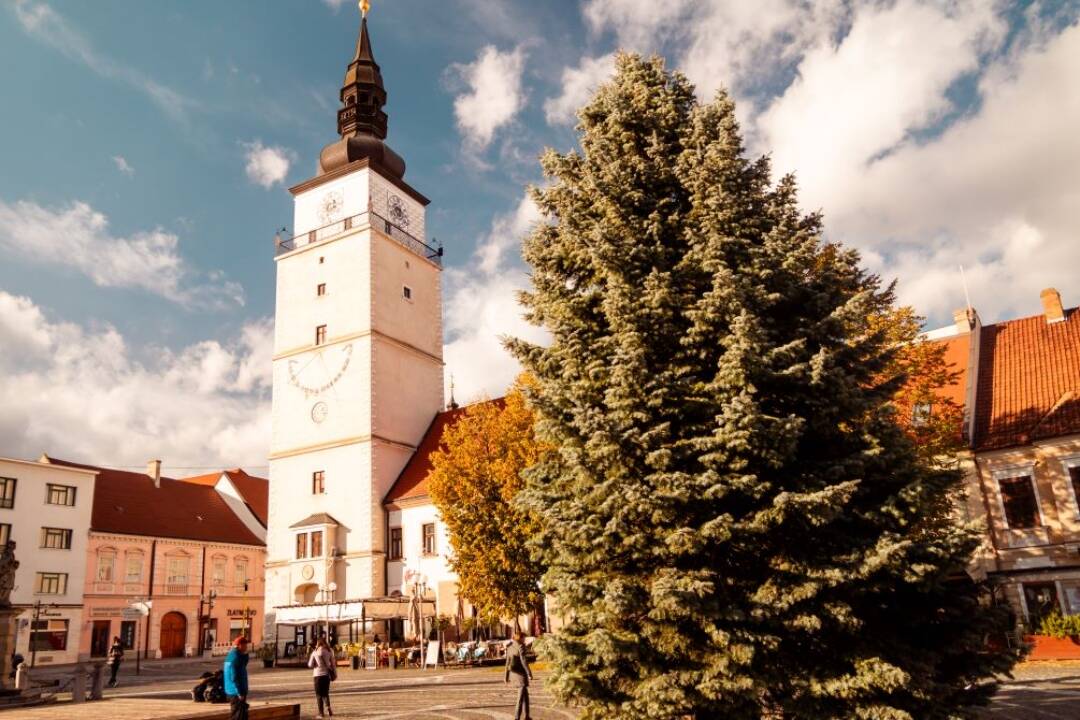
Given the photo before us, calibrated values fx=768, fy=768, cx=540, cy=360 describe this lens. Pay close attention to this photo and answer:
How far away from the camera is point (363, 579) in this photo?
3662cm

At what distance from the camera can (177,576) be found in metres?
50.6

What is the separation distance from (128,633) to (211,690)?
→ 1403 inches

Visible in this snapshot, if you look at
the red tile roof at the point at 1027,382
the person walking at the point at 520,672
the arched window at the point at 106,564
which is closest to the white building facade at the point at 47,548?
the arched window at the point at 106,564

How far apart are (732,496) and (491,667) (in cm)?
2071

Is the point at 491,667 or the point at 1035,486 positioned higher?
the point at 1035,486

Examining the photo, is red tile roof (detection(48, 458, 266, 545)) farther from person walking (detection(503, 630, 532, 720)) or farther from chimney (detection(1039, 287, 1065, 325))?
chimney (detection(1039, 287, 1065, 325))

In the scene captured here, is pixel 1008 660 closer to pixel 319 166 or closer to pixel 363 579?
pixel 363 579

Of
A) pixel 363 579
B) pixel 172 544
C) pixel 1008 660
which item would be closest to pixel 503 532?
pixel 363 579

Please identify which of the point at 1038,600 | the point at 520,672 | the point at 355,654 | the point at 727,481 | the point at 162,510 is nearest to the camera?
the point at 727,481

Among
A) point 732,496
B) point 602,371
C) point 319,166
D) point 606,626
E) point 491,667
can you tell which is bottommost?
point 491,667

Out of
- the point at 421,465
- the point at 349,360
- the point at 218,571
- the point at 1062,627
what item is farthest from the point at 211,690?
the point at 218,571

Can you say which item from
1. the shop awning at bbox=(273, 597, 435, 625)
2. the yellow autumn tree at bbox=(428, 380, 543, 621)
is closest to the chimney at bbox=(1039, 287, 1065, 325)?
the yellow autumn tree at bbox=(428, 380, 543, 621)

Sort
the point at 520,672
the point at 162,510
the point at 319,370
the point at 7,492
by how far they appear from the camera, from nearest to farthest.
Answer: the point at 520,672, the point at 319,370, the point at 7,492, the point at 162,510

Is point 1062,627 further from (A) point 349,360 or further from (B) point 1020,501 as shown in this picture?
(A) point 349,360
